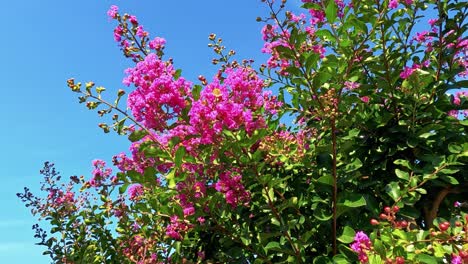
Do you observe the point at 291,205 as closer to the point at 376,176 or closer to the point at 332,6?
the point at 376,176

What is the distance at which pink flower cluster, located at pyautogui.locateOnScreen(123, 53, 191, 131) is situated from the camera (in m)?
2.37

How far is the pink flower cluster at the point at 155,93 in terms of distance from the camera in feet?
7.79

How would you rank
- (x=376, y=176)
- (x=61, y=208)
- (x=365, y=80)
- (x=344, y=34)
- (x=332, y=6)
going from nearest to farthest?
1. (x=332, y=6)
2. (x=344, y=34)
3. (x=376, y=176)
4. (x=365, y=80)
5. (x=61, y=208)

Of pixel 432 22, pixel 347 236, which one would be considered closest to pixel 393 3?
pixel 432 22

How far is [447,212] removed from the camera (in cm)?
282

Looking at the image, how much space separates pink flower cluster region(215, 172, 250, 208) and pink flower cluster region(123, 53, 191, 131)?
445 millimetres

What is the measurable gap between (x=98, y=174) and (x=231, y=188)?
1.77m

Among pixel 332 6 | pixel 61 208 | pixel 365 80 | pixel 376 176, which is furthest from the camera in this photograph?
pixel 61 208

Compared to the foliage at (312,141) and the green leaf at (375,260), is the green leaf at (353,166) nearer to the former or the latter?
the foliage at (312,141)

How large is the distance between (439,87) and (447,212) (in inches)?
31.1

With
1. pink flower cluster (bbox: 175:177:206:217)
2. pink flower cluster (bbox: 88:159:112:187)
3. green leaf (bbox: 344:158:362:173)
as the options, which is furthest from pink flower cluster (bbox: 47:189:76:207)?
green leaf (bbox: 344:158:362:173)

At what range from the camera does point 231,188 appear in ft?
8.48

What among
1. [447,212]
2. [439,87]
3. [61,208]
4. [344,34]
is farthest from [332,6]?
[61,208]

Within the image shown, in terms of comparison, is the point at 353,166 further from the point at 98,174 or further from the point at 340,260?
the point at 98,174
